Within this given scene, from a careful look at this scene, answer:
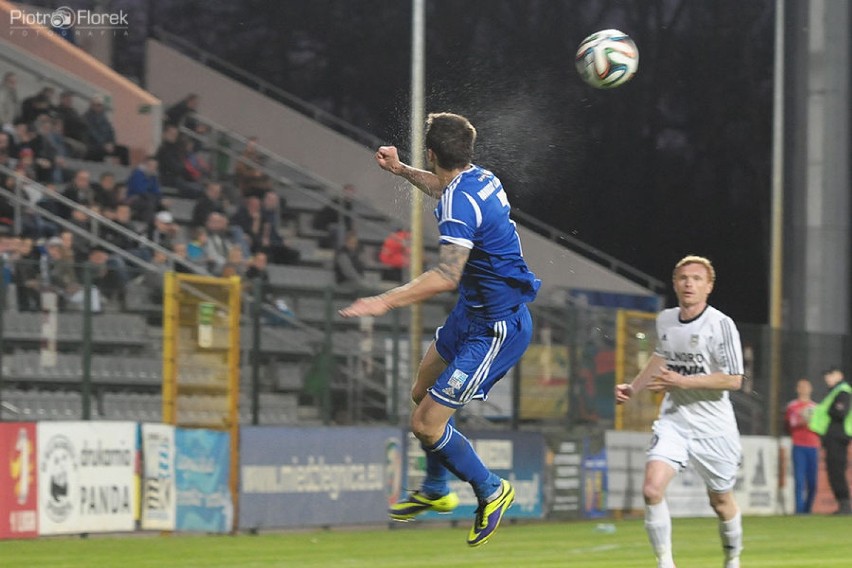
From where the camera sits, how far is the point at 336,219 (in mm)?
26344

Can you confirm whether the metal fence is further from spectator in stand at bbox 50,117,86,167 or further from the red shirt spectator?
spectator in stand at bbox 50,117,86,167

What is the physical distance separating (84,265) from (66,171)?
5621 millimetres

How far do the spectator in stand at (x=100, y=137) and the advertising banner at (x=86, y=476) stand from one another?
6.92m

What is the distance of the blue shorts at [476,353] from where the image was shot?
9.35 metres

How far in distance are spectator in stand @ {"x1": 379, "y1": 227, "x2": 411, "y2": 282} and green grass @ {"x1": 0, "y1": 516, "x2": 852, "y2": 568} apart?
5.50 metres

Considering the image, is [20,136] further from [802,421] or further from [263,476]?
[802,421]

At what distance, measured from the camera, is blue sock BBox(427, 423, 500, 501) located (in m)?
9.66

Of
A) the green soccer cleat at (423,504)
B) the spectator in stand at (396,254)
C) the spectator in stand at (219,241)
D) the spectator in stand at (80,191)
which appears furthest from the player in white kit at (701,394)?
the spectator in stand at (396,254)

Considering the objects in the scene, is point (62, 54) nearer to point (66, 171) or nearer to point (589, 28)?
point (66, 171)

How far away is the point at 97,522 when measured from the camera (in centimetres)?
1639

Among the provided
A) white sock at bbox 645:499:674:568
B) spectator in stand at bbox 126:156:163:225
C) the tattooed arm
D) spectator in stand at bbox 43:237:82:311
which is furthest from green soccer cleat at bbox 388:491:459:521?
spectator in stand at bbox 126:156:163:225

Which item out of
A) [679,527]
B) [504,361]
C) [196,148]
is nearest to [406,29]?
[196,148]

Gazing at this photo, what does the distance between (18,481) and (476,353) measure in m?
7.77

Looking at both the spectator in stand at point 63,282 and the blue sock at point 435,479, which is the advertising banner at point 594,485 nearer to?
the spectator in stand at point 63,282
